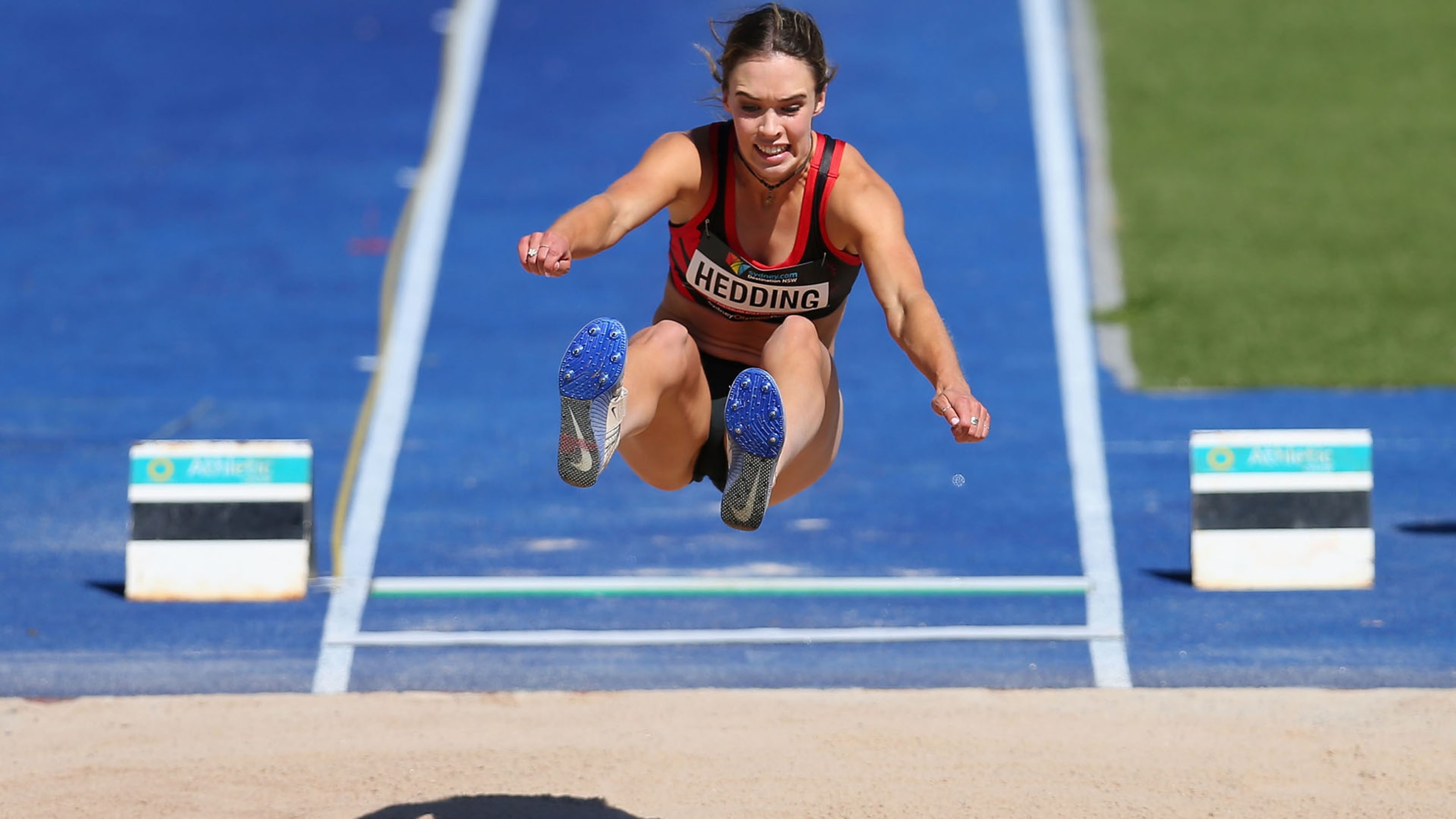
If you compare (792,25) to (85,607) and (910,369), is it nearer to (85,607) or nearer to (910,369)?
(85,607)

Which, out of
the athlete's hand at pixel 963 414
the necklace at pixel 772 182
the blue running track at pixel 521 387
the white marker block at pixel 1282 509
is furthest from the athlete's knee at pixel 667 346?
the white marker block at pixel 1282 509

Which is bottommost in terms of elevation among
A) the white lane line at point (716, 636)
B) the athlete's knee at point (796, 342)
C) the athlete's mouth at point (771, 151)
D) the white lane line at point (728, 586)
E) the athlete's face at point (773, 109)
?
the white lane line at point (716, 636)

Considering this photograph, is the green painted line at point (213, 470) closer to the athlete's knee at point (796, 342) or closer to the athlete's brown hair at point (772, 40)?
the athlete's knee at point (796, 342)

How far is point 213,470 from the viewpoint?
784 centimetres

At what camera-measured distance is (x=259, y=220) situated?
1193 cm

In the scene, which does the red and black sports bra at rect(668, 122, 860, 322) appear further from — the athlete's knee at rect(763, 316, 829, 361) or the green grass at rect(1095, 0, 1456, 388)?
the green grass at rect(1095, 0, 1456, 388)

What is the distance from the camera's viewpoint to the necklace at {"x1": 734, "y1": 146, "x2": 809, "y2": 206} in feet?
16.8

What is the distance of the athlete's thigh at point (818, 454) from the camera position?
5.30 m

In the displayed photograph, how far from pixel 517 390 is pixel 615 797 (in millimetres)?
4452

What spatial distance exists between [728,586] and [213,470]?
238 centimetres

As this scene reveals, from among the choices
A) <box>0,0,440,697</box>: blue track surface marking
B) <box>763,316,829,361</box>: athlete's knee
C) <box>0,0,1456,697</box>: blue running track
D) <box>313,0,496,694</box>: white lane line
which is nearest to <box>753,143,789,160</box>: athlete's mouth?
<box>763,316,829,361</box>: athlete's knee

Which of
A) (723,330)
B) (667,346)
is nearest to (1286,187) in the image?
(723,330)

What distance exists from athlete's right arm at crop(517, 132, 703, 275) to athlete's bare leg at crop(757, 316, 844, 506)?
1.50 ft

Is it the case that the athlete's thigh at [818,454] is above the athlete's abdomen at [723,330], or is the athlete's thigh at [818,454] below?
below
